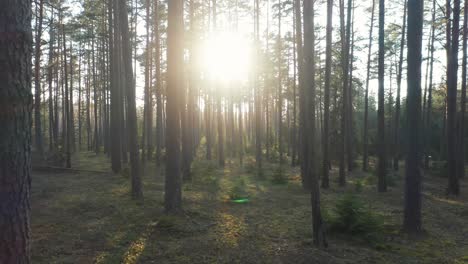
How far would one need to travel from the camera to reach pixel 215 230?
730 centimetres

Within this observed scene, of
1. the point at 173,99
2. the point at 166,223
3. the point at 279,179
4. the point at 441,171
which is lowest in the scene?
the point at 441,171

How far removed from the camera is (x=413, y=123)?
7.30 meters

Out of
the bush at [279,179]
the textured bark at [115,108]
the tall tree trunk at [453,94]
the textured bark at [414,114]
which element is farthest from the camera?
the textured bark at [115,108]

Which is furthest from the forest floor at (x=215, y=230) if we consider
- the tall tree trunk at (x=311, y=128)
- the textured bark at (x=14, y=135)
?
the textured bark at (x=14, y=135)

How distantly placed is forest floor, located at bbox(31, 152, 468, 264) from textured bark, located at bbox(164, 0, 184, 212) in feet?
2.30

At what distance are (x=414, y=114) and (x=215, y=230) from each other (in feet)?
18.2

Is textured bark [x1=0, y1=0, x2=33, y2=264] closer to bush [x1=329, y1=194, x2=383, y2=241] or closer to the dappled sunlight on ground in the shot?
the dappled sunlight on ground

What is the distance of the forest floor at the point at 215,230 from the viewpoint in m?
5.72

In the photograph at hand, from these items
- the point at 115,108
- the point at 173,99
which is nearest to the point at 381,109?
the point at 173,99

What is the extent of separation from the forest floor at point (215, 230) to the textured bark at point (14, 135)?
3.36 m

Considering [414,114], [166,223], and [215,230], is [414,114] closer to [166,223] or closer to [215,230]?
[215,230]

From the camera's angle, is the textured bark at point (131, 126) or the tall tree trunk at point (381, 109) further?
the tall tree trunk at point (381, 109)

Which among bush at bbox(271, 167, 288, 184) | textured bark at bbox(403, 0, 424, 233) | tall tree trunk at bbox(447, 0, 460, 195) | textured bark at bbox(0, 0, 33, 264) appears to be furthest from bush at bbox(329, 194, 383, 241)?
tall tree trunk at bbox(447, 0, 460, 195)

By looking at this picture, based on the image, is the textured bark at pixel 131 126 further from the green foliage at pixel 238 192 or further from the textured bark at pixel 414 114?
the textured bark at pixel 414 114
